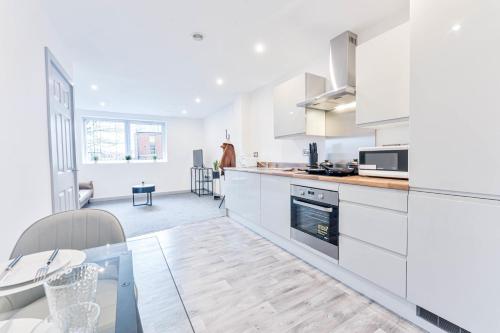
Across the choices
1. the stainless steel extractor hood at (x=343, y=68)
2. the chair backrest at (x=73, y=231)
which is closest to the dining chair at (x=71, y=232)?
the chair backrest at (x=73, y=231)

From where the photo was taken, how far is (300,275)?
2.08m

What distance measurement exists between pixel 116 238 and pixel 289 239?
186cm

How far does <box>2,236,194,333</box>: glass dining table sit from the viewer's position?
1.99 ft

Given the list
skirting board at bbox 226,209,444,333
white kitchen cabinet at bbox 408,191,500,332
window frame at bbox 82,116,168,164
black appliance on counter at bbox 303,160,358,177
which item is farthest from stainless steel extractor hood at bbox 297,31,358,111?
window frame at bbox 82,116,168,164

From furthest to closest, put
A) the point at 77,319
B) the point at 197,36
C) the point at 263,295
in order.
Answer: the point at 197,36 → the point at 263,295 → the point at 77,319

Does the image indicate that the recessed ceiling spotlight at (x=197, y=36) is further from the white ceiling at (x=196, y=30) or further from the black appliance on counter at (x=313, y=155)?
the black appliance on counter at (x=313, y=155)

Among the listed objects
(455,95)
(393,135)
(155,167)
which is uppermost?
(455,95)

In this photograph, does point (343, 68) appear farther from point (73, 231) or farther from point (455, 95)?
point (73, 231)

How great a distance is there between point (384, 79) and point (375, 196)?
1.04 metres

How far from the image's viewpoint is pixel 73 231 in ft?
3.76

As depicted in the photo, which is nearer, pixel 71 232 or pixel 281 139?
pixel 71 232

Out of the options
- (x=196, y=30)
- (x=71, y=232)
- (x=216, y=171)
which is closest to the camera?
(x=71, y=232)

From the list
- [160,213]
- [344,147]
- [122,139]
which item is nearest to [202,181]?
[160,213]

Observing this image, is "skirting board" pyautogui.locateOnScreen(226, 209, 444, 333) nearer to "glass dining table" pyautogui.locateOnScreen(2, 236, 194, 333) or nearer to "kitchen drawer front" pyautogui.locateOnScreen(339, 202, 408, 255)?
"kitchen drawer front" pyautogui.locateOnScreen(339, 202, 408, 255)
